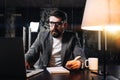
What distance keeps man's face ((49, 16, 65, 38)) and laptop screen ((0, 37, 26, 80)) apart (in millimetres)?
1978

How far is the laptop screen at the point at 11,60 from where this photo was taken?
1.11 m

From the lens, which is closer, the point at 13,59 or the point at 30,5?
the point at 13,59

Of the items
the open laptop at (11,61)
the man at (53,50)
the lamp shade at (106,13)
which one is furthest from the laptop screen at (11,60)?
the man at (53,50)

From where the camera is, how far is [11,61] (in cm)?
112

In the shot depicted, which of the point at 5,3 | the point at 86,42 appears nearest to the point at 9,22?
the point at 5,3

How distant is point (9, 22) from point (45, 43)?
263 cm

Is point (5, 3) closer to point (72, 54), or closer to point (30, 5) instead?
point (30, 5)

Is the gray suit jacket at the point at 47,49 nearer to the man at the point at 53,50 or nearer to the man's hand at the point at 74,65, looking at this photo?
the man at the point at 53,50

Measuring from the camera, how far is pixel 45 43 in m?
2.88

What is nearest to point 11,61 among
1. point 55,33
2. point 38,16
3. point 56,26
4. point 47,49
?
point 47,49

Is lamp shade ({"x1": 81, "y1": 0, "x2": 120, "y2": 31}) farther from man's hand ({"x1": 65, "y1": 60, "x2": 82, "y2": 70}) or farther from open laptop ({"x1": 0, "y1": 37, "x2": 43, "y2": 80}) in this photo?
man's hand ({"x1": 65, "y1": 60, "x2": 82, "y2": 70})

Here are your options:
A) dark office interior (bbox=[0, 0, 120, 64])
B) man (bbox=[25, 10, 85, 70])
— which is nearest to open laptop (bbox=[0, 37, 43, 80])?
man (bbox=[25, 10, 85, 70])

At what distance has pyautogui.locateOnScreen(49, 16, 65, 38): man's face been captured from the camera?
10.2ft

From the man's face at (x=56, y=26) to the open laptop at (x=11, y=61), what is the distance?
198 cm
